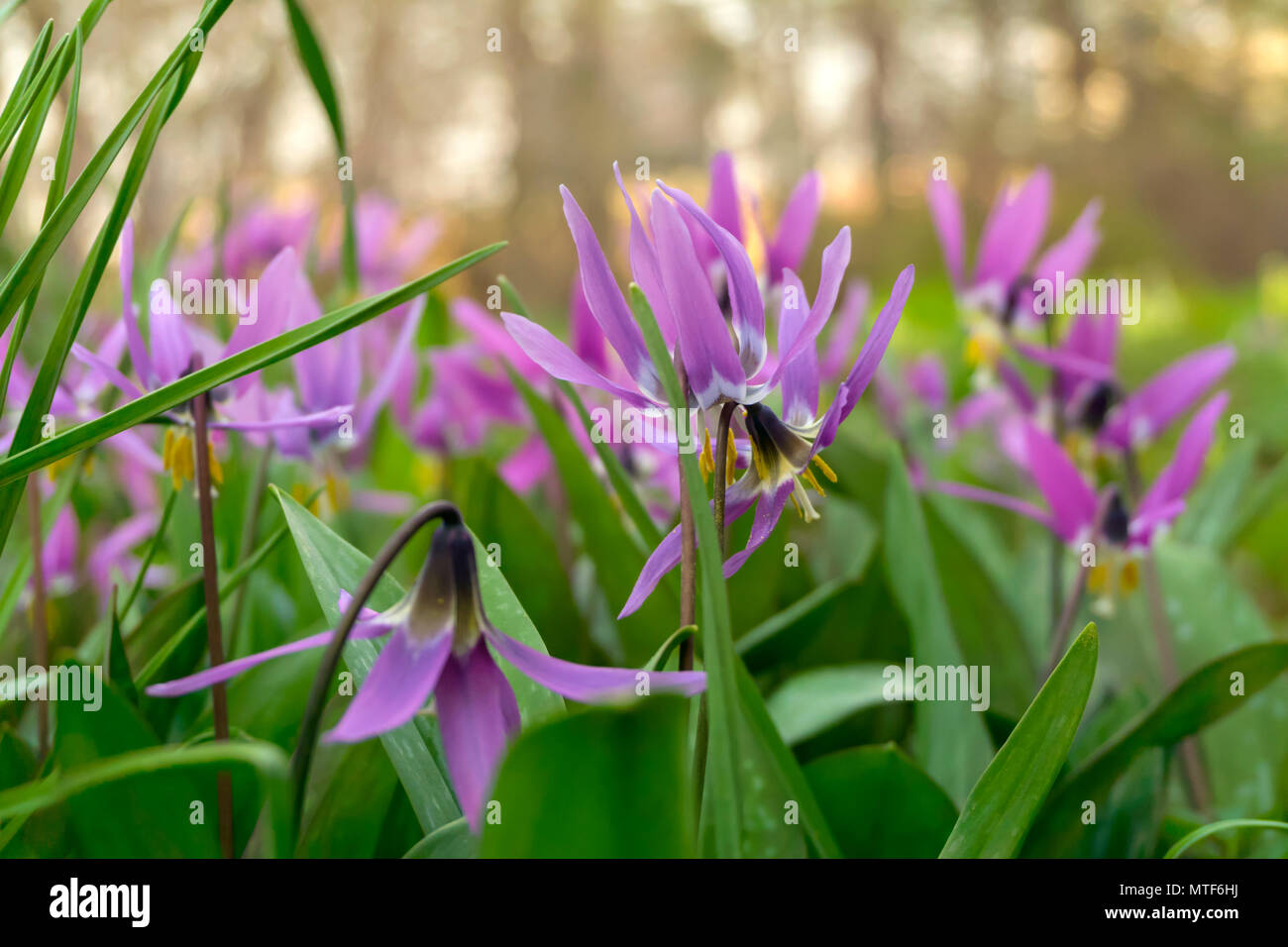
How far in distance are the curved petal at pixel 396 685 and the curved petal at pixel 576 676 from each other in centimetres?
3

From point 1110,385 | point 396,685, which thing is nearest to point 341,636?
point 396,685

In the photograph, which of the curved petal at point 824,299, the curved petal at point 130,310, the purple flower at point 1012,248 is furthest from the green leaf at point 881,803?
the purple flower at point 1012,248

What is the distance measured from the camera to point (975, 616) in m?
1.14

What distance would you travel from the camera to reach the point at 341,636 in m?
0.43

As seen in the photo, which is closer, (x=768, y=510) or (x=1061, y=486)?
(x=768, y=510)

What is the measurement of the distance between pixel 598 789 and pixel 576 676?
2.3 inches

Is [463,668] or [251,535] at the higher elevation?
[251,535]

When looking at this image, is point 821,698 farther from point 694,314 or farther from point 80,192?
point 80,192

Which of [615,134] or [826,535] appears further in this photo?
[615,134]

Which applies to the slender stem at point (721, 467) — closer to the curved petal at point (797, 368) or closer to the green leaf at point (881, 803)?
the curved petal at point (797, 368)

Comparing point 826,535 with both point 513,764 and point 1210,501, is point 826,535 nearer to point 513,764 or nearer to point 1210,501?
point 1210,501

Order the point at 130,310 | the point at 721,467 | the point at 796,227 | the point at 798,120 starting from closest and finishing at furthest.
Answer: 1. the point at 721,467
2. the point at 130,310
3. the point at 796,227
4. the point at 798,120

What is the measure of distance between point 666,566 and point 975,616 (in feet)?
2.29
